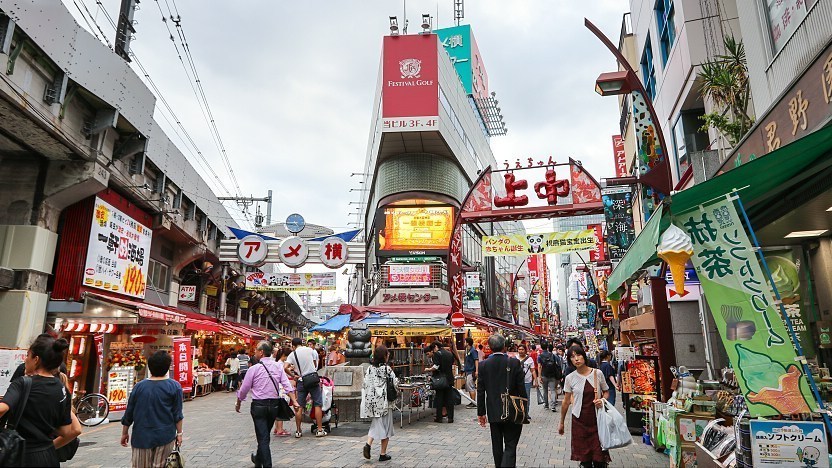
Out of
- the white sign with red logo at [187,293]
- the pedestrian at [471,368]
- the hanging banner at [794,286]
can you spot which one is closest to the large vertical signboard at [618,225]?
the pedestrian at [471,368]

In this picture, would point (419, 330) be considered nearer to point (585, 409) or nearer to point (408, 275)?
point (585, 409)

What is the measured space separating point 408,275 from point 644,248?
24.2m

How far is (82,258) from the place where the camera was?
486 inches

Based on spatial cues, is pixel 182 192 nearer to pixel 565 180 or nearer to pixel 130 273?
pixel 130 273

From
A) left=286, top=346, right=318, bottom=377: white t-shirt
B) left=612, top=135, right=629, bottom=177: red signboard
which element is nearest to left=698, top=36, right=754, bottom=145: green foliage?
left=286, top=346, right=318, bottom=377: white t-shirt

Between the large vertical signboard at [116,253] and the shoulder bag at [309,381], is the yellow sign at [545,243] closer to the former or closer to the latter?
the shoulder bag at [309,381]

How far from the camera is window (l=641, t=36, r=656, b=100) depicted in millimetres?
15520

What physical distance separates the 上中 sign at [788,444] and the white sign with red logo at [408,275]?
2524cm

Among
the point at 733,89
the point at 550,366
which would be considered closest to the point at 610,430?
the point at 733,89

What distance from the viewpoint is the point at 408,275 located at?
95.4 feet

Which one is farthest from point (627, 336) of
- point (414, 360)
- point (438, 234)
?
point (438, 234)

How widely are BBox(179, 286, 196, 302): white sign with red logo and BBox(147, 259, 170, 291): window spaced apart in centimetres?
128

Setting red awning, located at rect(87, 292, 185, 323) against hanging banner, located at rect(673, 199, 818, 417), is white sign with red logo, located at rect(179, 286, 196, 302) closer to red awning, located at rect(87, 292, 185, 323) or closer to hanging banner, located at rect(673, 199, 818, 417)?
red awning, located at rect(87, 292, 185, 323)

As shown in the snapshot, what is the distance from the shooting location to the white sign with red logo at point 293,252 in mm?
20234
